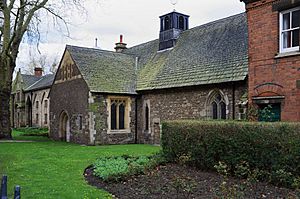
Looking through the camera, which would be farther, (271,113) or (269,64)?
(271,113)

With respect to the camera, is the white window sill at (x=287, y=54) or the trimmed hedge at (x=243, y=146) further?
the white window sill at (x=287, y=54)

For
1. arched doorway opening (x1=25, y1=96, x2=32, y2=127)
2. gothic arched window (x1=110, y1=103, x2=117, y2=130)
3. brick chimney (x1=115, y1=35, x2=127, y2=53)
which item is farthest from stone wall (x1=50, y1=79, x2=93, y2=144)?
arched doorway opening (x1=25, y1=96, x2=32, y2=127)

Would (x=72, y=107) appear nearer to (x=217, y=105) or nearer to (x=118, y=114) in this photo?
(x=118, y=114)

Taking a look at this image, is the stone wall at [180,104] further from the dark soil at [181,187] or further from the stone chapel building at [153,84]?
the dark soil at [181,187]

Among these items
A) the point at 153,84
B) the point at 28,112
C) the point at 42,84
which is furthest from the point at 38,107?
the point at 153,84

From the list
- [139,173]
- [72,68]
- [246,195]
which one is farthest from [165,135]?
[72,68]

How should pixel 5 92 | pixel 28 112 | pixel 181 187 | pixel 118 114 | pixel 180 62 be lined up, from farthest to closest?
pixel 28 112 → pixel 5 92 → pixel 118 114 → pixel 180 62 → pixel 181 187

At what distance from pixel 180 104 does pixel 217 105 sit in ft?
9.73

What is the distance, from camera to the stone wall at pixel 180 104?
18578 millimetres

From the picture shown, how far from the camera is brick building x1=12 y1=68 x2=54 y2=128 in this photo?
45.8 meters

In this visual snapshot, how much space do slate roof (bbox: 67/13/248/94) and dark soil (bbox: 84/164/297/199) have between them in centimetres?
856

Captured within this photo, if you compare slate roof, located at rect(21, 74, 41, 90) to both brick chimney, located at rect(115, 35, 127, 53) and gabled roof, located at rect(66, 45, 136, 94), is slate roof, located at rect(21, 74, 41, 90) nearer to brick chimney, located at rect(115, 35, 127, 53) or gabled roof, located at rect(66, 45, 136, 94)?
brick chimney, located at rect(115, 35, 127, 53)

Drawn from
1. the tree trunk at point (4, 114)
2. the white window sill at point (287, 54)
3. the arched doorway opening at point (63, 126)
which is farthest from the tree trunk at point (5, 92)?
the white window sill at point (287, 54)

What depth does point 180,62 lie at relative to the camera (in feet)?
78.0
